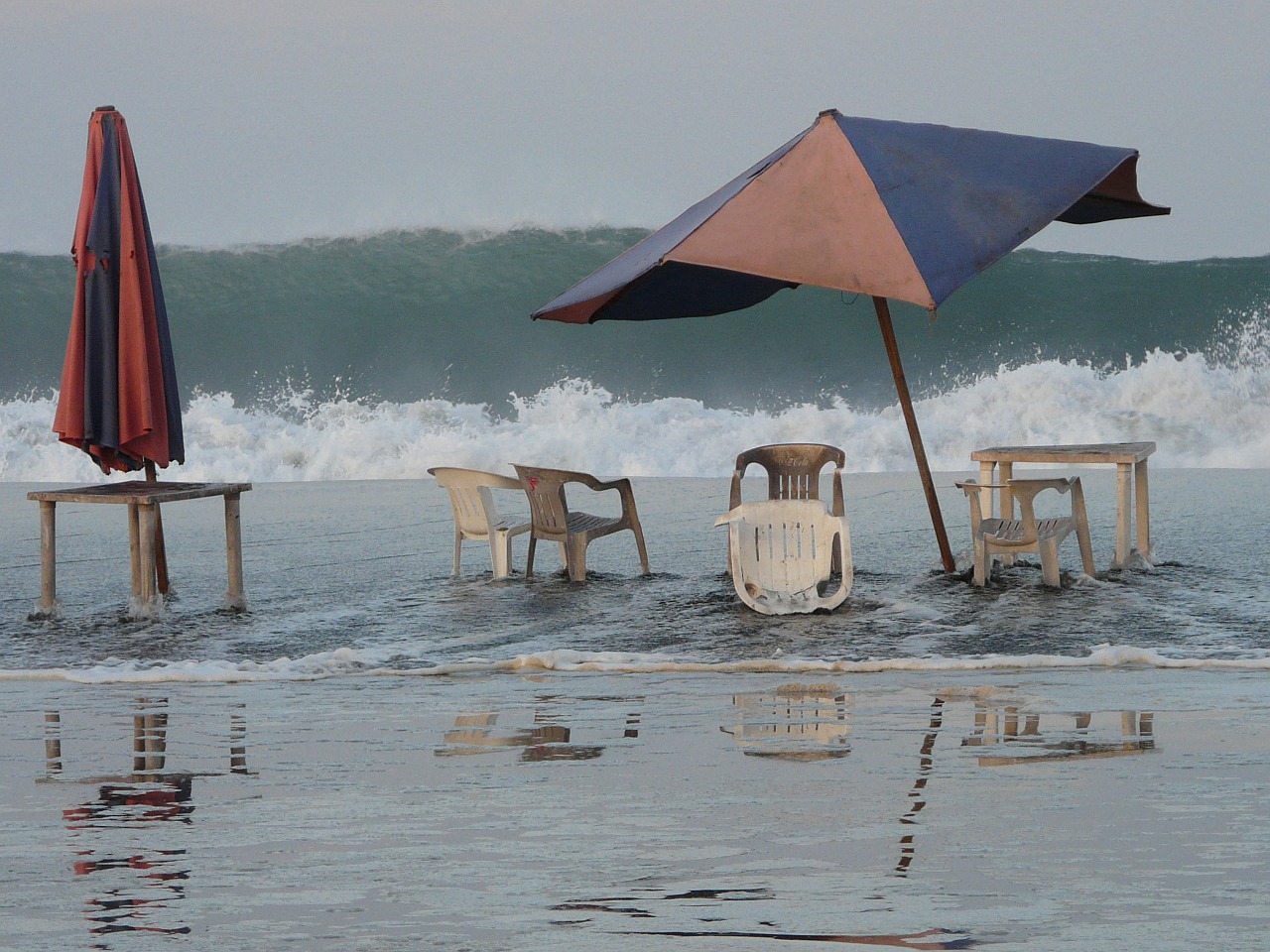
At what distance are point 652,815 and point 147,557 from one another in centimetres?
398

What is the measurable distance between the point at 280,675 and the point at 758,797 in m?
2.56

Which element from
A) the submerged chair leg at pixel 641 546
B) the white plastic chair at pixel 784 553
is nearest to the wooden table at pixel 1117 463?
the white plastic chair at pixel 784 553

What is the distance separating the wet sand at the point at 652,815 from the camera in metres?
2.81

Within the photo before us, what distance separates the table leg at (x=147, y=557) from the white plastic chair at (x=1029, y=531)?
3620 millimetres

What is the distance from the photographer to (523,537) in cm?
1070

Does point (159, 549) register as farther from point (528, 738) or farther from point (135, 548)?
point (528, 738)

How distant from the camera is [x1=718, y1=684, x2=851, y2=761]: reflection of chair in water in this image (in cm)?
423

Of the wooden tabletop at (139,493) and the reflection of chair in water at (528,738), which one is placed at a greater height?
the wooden tabletop at (139,493)

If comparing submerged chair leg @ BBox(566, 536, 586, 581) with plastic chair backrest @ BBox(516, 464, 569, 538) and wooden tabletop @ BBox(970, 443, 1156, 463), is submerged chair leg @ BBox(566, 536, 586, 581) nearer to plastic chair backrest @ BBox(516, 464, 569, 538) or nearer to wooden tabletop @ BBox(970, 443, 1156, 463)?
plastic chair backrest @ BBox(516, 464, 569, 538)

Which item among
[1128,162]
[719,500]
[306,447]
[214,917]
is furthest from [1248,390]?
[214,917]

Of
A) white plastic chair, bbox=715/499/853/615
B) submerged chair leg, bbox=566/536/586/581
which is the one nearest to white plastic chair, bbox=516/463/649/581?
submerged chair leg, bbox=566/536/586/581

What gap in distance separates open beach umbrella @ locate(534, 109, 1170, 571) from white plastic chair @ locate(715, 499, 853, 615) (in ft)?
3.40

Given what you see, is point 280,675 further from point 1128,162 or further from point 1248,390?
point 1248,390

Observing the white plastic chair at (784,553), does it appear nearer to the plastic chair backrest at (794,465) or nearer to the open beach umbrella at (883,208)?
the open beach umbrella at (883,208)
